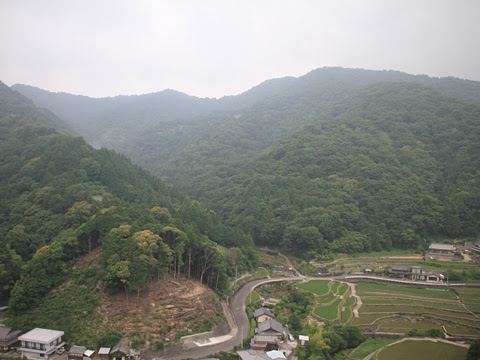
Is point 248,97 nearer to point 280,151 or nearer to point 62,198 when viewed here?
point 280,151

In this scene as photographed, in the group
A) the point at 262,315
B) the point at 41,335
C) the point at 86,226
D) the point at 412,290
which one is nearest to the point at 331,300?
the point at 262,315

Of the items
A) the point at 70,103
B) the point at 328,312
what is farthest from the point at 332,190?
the point at 70,103

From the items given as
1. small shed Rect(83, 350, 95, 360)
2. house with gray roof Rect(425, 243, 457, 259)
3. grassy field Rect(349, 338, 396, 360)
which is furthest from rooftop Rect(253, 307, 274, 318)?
house with gray roof Rect(425, 243, 457, 259)

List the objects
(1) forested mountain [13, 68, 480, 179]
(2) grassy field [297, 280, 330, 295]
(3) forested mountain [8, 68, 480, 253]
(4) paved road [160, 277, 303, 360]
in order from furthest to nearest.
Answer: (1) forested mountain [13, 68, 480, 179] < (3) forested mountain [8, 68, 480, 253] < (2) grassy field [297, 280, 330, 295] < (4) paved road [160, 277, 303, 360]

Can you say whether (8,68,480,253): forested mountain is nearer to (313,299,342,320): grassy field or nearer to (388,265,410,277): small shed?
(388,265,410,277): small shed

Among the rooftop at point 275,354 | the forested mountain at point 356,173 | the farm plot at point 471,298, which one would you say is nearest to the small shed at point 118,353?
the rooftop at point 275,354

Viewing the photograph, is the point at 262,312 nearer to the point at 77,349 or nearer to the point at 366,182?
the point at 77,349

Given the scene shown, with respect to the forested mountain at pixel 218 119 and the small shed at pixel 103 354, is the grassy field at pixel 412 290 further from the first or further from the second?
the forested mountain at pixel 218 119
